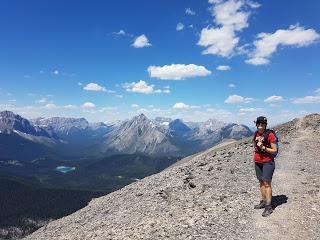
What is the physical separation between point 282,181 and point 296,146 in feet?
62.6

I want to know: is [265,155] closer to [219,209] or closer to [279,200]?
[279,200]

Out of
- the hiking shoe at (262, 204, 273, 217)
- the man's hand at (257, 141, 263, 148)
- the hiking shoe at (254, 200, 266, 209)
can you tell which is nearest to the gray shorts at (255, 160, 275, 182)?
the man's hand at (257, 141, 263, 148)

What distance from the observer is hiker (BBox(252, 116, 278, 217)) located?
22.6 meters

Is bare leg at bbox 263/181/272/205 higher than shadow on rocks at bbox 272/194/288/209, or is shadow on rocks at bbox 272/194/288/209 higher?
bare leg at bbox 263/181/272/205

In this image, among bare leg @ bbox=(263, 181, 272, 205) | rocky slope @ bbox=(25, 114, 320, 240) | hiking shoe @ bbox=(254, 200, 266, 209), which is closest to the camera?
rocky slope @ bbox=(25, 114, 320, 240)

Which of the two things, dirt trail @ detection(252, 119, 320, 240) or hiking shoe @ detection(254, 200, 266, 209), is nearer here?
dirt trail @ detection(252, 119, 320, 240)

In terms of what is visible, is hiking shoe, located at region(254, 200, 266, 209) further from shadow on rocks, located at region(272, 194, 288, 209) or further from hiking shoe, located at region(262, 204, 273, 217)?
hiking shoe, located at region(262, 204, 273, 217)

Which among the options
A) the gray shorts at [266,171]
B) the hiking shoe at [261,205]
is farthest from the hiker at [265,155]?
the hiking shoe at [261,205]

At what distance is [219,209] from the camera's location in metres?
25.5

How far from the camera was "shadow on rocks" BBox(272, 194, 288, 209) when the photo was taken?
24.6m

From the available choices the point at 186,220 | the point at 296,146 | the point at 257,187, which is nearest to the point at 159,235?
Answer: the point at 186,220

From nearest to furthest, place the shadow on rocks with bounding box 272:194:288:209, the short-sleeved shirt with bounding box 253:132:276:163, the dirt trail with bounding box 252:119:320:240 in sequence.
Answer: the dirt trail with bounding box 252:119:320:240, the short-sleeved shirt with bounding box 253:132:276:163, the shadow on rocks with bounding box 272:194:288:209

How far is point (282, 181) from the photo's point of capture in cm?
3084

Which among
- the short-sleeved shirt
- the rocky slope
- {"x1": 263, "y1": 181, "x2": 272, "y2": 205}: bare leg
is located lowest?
the rocky slope
